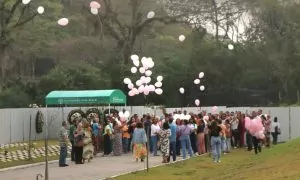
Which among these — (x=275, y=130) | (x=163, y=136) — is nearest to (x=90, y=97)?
(x=275, y=130)

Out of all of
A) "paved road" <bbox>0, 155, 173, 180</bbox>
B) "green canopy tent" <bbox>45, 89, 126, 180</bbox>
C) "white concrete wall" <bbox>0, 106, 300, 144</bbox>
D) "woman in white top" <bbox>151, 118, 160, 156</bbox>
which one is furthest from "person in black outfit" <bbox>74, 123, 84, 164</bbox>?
"white concrete wall" <bbox>0, 106, 300, 144</bbox>

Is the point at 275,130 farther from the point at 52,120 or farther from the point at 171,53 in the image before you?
the point at 171,53

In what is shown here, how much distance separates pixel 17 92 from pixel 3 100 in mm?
1346

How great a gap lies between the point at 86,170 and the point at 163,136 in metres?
3.53

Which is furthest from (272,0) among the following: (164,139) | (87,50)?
(164,139)

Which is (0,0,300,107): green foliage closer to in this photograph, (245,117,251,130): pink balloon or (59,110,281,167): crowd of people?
(59,110,281,167): crowd of people

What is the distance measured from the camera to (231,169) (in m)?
18.9

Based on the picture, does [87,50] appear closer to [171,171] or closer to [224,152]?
[224,152]

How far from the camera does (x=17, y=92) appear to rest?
46.1 meters

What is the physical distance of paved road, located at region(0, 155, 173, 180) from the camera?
726 inches

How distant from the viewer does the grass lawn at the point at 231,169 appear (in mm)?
14016

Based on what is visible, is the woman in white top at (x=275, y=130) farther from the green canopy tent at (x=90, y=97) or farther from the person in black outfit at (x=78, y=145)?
the person in black outfit at (x=78, y=145)

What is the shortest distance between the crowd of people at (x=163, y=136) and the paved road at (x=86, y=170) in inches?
22.2

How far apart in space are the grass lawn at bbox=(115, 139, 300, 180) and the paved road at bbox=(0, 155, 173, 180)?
1.19 metres
